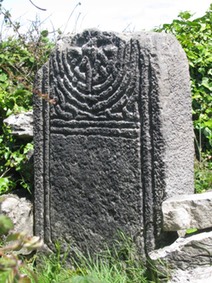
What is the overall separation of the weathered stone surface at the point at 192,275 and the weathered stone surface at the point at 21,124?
1.74 metres

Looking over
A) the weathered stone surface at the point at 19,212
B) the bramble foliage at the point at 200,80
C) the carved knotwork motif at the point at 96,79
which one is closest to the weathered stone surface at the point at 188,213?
the carved knotwork motif at the point at 96,79

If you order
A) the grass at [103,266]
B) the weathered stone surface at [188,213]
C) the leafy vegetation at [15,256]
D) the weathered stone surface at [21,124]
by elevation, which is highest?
the weathered stone surface at [21,124]

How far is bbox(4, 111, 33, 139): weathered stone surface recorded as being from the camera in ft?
14.1

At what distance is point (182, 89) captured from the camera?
3.38 meters

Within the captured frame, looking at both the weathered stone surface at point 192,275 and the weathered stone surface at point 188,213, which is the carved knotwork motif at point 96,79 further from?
the weathered stone surface at point 192,275

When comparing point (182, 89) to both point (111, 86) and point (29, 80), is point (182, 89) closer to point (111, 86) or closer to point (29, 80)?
point (111, 86)

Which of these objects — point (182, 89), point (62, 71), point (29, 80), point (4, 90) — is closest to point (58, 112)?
point (62, 71)

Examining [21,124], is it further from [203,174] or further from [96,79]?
[203,174]

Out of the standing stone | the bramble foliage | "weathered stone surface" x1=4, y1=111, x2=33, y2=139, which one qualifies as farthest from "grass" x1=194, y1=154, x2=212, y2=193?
"weathered stone surface" x1=4, y1=111, x2=33, y2=139

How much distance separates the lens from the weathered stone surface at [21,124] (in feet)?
14.1

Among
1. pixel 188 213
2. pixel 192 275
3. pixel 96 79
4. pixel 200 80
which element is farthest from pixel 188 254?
pixel 200 80

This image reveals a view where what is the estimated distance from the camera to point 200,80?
5.38m

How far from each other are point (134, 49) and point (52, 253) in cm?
141

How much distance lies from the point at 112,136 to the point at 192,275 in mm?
917
